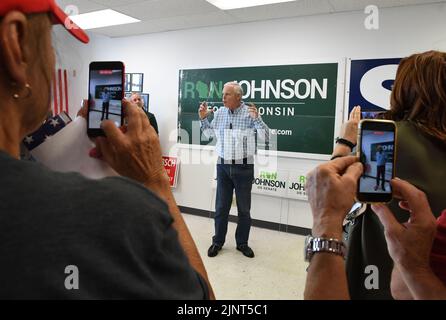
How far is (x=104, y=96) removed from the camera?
899mm

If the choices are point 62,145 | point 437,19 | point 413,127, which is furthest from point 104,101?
point 437,19

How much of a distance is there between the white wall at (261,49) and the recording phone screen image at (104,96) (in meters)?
3.34

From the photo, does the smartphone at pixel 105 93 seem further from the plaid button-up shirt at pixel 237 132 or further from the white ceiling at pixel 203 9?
the white ceiling at pixel 203 9

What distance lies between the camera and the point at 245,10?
147 inches

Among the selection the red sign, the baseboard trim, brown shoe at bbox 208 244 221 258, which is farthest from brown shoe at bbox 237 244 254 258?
the red sign

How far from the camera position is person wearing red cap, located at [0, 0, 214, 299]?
0.39 meters

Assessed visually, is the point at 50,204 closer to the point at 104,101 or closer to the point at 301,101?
the point at 104,101

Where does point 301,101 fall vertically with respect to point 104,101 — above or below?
above

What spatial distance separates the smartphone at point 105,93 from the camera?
2.79 ft

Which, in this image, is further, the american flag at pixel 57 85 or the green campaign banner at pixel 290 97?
the green campaign banner at pixel 290 97

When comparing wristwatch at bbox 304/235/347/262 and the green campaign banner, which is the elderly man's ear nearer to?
wristwatch at bbox 304/235/347/262

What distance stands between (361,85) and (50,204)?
3765 mm

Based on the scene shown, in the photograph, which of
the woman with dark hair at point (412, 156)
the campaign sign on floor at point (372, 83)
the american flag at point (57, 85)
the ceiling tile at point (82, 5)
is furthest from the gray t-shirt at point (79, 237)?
the ceiling tile at point (82, 5)
